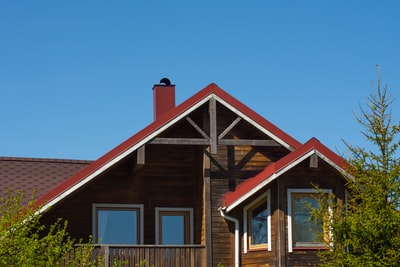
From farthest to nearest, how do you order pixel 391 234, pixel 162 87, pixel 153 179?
pixel 162 87 < pixel 153 179 < pixel 391 234

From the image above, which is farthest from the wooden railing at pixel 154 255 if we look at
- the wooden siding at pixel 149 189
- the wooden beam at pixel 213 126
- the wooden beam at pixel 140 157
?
the wooden beam at pixel 213 126

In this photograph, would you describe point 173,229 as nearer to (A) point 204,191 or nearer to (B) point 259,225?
(A) point 204,191

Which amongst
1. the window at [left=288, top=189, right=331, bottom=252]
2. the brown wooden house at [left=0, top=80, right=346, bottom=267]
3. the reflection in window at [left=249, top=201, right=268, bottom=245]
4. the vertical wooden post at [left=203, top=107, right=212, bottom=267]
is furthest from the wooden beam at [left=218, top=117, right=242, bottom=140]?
the window at [left=288, top=189, right=331, bottom=252]

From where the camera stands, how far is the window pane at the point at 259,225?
18.7 meters

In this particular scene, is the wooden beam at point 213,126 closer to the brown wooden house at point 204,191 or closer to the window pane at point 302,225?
the brown wooden house at point 204,191

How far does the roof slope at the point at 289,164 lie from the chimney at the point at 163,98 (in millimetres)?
5025

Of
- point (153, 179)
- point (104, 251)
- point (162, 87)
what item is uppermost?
point (162, 87)

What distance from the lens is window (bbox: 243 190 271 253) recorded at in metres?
18.6

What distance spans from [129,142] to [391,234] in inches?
259

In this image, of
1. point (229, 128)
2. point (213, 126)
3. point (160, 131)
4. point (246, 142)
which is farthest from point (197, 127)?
point (246, 142)

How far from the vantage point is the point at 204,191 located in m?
19.8

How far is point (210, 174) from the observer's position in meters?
19.9

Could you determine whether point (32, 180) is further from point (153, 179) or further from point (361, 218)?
point (361, 218)

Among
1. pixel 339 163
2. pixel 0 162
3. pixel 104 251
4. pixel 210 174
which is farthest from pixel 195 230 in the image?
pixel 0 162
